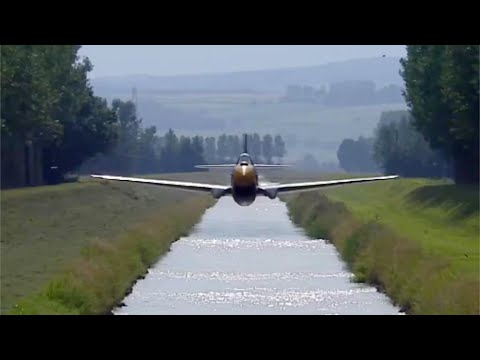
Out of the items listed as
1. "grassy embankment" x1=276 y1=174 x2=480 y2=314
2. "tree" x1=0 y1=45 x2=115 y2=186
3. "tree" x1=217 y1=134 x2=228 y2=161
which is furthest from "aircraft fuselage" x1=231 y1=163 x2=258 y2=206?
"tree" x1=217 y1=134 x2=228 y2=161

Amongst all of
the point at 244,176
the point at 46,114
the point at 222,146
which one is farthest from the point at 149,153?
the point at 244,176

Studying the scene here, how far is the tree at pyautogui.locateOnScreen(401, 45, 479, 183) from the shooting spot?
8175cm

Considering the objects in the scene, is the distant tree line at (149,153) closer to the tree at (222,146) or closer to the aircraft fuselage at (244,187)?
the tree at (222,146)

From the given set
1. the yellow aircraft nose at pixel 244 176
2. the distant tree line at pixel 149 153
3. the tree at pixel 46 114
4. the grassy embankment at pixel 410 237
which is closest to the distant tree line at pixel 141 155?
the distant tree line at pixel 149 153

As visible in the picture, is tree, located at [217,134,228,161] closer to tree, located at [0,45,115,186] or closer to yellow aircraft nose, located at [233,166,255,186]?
tree, located at [0,45,115,186]

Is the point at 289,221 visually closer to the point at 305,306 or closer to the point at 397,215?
the point at 397,215

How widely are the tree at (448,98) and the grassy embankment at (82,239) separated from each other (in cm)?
1866

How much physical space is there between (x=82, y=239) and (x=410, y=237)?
65.7 ft

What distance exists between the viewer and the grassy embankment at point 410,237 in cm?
4166

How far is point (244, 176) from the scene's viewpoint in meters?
32.6

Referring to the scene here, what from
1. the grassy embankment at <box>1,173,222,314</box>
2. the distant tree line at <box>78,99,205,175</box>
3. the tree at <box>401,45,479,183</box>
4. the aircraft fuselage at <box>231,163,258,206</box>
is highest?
the tree at <box>401,45,479,183</box>

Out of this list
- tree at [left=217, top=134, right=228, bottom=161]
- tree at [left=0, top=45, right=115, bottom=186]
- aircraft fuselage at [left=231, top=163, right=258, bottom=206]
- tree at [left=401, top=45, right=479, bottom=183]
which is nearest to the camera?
aircraft fuselage at [left=231, top=163, right=258, bottom=206]

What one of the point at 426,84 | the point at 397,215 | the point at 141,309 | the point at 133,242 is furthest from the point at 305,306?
the point at 426,84

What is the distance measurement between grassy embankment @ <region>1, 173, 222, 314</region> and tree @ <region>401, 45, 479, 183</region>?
1866 cm
